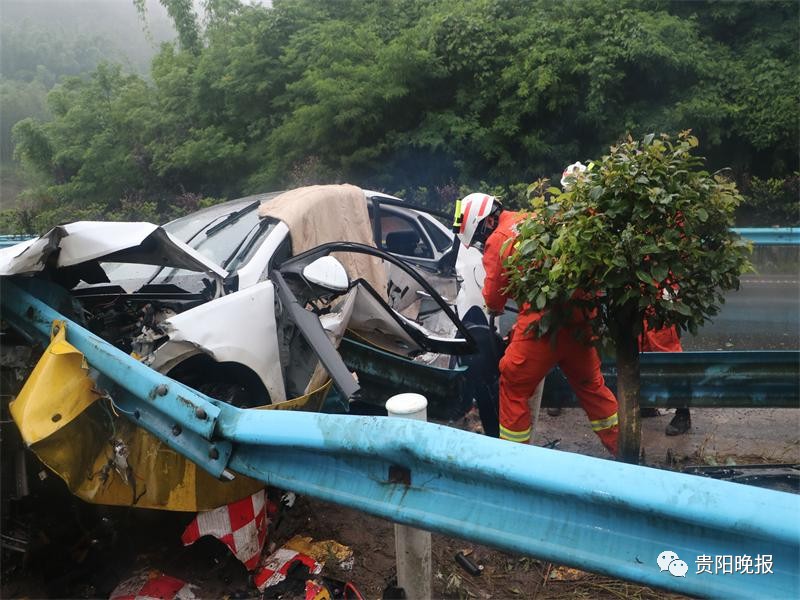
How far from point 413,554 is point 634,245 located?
5.17 feet

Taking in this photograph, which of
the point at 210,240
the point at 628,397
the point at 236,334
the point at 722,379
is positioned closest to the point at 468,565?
the point at 628,397

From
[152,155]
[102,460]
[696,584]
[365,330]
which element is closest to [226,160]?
[152,155]

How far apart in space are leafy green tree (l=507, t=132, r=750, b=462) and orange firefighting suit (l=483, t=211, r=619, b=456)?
273 millimetres

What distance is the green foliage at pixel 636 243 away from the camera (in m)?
2.84

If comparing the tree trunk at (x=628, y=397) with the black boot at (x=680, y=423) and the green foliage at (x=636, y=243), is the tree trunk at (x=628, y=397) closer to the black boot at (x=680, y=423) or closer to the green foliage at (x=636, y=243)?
the green foliage at (x=636, y=243)

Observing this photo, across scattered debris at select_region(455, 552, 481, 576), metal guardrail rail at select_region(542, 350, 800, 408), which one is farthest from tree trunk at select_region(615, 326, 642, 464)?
scattered debris at select_region(455, 552, 481, 576)

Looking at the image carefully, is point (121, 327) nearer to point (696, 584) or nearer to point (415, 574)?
point (415, 574)

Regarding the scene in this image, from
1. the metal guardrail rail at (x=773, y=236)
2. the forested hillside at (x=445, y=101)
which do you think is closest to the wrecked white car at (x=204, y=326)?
the metal guardrail rail at (x=773, y=236)

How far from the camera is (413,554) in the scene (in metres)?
2.20

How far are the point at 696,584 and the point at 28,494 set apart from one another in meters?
2.67

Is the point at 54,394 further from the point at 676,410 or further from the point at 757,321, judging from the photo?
the point at 757,321

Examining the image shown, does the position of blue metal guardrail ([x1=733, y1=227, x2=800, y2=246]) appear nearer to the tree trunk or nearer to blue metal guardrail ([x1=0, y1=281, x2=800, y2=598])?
the tree trunk

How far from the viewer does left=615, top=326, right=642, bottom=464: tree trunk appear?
10.7 feet

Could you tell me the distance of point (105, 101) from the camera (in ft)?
59.4
